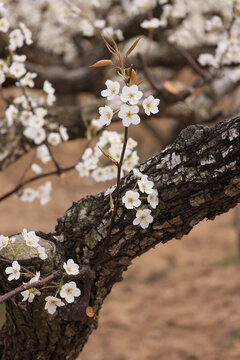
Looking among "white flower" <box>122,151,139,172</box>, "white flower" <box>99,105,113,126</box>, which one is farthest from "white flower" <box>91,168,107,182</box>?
"white flower" <box>99,105,113,126</box>

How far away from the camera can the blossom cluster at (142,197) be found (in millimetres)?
1438

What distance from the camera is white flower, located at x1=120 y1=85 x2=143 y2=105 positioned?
4.20 ft

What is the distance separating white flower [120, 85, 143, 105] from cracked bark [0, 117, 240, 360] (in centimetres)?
28

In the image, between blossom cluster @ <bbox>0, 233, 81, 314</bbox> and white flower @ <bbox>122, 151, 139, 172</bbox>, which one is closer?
blossom cluster @ <bbox>0, 233, 81, 314</bbox>

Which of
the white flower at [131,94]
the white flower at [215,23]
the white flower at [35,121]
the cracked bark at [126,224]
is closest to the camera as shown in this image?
the white flower at [131,94]

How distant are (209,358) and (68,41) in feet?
15.1

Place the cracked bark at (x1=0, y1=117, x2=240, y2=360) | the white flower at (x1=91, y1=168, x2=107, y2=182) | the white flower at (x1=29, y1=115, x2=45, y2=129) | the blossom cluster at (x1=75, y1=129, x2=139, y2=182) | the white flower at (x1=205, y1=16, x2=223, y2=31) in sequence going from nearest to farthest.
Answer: the cracked bark at (x1=0, y1=117, x2=240, y2=360)
the blossom cluster at (x1=75, y1=129, x2=139, y2=182)
the white flower at (x1=91, y1=168, x2=107, y2=182)
the white flower at (x1=29, y1=115, x2=45, y2=129)
the white flower at (x1=205, y1=16, x2=223, y2=31)

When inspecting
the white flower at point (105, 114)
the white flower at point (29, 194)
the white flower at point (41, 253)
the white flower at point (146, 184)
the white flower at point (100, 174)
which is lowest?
the white flower at point (41, 253)

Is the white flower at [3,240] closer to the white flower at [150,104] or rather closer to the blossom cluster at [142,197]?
the blossom cluster at [142,197]

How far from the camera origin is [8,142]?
283 centimetres

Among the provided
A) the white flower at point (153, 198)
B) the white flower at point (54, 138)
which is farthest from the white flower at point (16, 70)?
the white flower at point (153, 198)

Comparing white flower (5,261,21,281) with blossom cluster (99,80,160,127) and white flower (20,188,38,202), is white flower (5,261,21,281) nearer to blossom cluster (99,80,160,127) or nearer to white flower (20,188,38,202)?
blossom cluster (99,80,160,127)

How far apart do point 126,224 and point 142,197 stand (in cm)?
14

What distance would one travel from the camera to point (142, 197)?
1.48m
